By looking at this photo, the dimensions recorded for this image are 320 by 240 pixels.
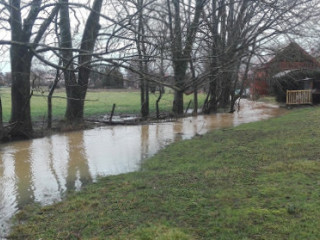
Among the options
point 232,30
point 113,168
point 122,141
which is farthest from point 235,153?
point 232,30

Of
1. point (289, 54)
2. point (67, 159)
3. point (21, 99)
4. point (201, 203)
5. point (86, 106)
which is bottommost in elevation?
point (67, 159)

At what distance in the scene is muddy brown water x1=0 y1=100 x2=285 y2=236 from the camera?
26.6 ft

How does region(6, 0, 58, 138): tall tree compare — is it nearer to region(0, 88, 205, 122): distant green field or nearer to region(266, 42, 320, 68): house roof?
region(0, 88, 205, 122): distant green field

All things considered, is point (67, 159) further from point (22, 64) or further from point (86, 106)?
point (86, 106)

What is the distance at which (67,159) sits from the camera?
11.9m

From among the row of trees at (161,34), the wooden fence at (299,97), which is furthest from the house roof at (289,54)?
the wooden fence at (299,97)

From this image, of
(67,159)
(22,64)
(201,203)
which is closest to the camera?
(201,203)

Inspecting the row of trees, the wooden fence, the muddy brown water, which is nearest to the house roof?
the row of trees

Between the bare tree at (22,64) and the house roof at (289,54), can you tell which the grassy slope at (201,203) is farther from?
the house roof at (289,54)

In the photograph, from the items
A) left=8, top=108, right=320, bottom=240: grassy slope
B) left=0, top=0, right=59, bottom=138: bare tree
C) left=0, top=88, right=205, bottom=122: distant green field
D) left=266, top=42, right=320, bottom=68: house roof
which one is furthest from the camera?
left=0, top=88, right=205, bottom=122: distant green field

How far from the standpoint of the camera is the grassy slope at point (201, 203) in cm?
494

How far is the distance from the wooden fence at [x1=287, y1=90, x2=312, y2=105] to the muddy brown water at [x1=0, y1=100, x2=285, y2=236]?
1594cm

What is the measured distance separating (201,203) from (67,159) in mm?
6878

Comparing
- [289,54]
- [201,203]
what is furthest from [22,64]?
[289,54]
